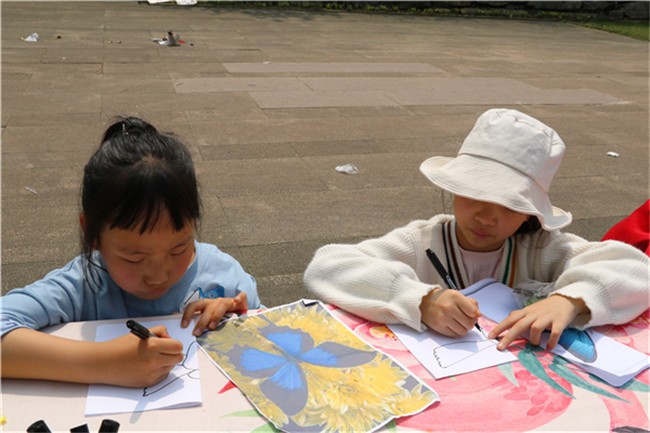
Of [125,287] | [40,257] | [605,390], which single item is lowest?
[40,257]

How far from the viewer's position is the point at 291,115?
6.20 m

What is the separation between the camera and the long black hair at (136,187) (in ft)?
4.94

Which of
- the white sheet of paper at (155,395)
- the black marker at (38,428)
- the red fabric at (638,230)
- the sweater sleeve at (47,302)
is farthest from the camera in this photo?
the red fabric at (638,230)

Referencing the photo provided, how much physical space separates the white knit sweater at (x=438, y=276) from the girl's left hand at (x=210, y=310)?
22 centimetres

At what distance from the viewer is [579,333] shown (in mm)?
1620

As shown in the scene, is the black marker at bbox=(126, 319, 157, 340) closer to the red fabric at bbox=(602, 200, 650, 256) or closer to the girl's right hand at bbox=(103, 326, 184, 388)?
the girl's right hand at bbox=(103, 326, 184, 388)

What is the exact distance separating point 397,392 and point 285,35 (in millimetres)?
A: 10546

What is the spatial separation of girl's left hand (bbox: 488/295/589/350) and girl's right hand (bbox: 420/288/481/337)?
71 millimetres

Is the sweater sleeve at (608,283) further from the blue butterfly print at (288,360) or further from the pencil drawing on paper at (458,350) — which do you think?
the blue butterfly print at (288,360)

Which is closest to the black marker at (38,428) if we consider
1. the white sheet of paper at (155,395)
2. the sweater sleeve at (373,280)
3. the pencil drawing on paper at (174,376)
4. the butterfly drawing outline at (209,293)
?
the white sheet of paper at (155,395)

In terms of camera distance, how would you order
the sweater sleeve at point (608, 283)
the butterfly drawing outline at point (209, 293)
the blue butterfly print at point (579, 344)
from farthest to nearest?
the butterfly drawing outline at point (209, 293) < the sweater sleeve at point (608, 283) < the blue butterfly print at point (579, 344)

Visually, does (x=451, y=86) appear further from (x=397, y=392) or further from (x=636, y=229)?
(x=397, y=392)

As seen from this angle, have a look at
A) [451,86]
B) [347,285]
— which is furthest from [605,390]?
[451,86]

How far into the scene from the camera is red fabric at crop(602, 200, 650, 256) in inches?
88.2
